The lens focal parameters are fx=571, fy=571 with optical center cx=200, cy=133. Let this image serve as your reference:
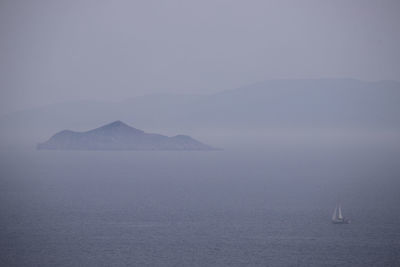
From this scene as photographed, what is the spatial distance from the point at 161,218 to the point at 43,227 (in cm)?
1482

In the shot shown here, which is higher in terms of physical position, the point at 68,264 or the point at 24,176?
the point at 24,176

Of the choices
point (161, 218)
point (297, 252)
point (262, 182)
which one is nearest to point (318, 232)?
point (297, 252)

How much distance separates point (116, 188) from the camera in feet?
369

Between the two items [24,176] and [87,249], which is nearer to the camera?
[87,249]

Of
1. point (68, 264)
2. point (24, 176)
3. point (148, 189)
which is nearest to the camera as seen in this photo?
point (68, 264)

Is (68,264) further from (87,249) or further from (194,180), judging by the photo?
(194,180)

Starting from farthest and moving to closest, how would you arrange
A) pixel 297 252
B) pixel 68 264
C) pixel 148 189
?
pixel 148 189 < pixel 297 252 < pixel 68 264

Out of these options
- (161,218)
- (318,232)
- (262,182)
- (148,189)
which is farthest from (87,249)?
(262,182)

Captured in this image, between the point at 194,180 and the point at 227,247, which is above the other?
the point at 194,180

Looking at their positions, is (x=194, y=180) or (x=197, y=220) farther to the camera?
(x=194, y=180)

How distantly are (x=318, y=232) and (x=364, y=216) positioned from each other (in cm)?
1291

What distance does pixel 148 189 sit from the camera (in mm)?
110250

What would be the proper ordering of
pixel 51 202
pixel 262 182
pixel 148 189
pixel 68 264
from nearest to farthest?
pixel 68 264, pixel 51 202, pixel 148 189, pixel 262 182

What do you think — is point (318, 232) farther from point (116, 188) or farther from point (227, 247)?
point (116, 188)
